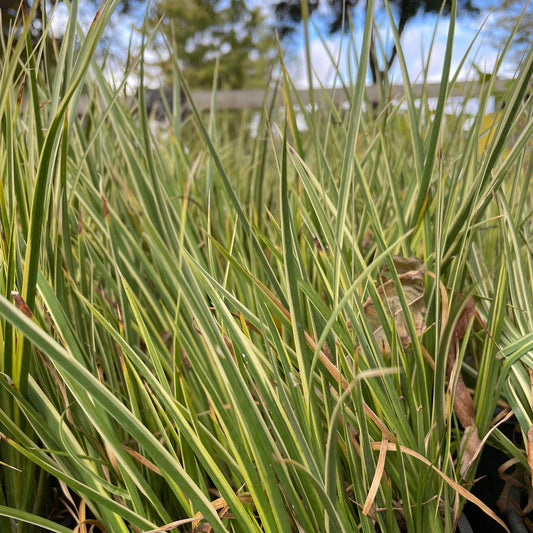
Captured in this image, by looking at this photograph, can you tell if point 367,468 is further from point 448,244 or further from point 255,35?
point 255,35

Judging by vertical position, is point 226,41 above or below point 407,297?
above

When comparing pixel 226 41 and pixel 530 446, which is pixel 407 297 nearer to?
pixel 530 446

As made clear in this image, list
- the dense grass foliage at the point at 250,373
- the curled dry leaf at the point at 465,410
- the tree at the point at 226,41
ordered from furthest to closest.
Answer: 1. the tree at the point at 226,41
2. the curled dry leaf at the point at 465,410
3. the dense grass foliage at the point at 250,373

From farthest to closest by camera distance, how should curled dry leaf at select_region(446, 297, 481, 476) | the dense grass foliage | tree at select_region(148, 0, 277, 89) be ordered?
tree at select_region(148, 0, 277, 89) < curled dry leaf at select_region(446, 297, 481, 476) < the dense grass foliage

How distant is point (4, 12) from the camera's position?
1.30 metres

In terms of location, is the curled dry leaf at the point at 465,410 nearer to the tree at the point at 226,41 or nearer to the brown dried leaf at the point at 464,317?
the brown dried leaf at the point at 464,317

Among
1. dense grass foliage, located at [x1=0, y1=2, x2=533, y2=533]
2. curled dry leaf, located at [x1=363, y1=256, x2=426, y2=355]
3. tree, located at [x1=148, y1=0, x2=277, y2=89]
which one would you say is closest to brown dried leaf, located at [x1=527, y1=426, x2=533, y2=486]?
dense grass foliage, located at [x1=0, y1=2, x2=533, y2=533]

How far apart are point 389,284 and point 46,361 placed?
376mm

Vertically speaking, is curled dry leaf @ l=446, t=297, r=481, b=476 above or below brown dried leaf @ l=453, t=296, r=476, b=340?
below

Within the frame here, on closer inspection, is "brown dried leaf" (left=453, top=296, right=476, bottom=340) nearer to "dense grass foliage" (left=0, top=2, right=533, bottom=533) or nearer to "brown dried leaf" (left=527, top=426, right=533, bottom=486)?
"dense grass foliage" (left=0, top=2, right=533, bottom=533)

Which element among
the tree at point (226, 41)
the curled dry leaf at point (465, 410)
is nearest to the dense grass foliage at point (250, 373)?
the curled dry leaf at point (465, 410)

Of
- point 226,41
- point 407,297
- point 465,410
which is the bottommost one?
point 465,410

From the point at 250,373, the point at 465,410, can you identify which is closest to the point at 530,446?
the point at 465,410

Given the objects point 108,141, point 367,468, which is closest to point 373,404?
point 367,468
